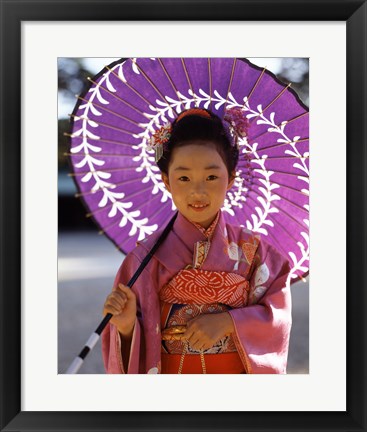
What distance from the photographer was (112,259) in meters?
3.15

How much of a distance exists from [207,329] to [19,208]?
0.70 m

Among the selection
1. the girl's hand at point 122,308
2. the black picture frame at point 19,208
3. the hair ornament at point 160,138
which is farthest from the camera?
the hair ornament at point 160,138

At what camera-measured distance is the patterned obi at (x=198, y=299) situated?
8.89 ft

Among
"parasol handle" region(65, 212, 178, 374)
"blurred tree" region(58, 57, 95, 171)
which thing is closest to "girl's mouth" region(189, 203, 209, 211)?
"parasol handle" region(65, 212, 178, 374)

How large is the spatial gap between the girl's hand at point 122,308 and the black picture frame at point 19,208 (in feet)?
0.91

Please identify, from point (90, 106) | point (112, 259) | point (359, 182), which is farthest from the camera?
point (112, 259)

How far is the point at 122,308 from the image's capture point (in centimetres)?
268

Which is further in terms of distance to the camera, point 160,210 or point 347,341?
point 160,210

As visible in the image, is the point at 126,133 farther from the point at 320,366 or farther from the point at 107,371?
the point at 320,366

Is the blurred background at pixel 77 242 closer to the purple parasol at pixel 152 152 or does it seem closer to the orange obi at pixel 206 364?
the purple parasol at pixel 152 152

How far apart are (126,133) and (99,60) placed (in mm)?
292

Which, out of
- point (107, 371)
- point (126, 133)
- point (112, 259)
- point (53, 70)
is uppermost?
point (53, 70)

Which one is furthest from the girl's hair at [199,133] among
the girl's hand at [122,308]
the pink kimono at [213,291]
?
the girl's hand at [122,308]

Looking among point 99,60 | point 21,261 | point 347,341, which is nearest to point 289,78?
point 99,60
